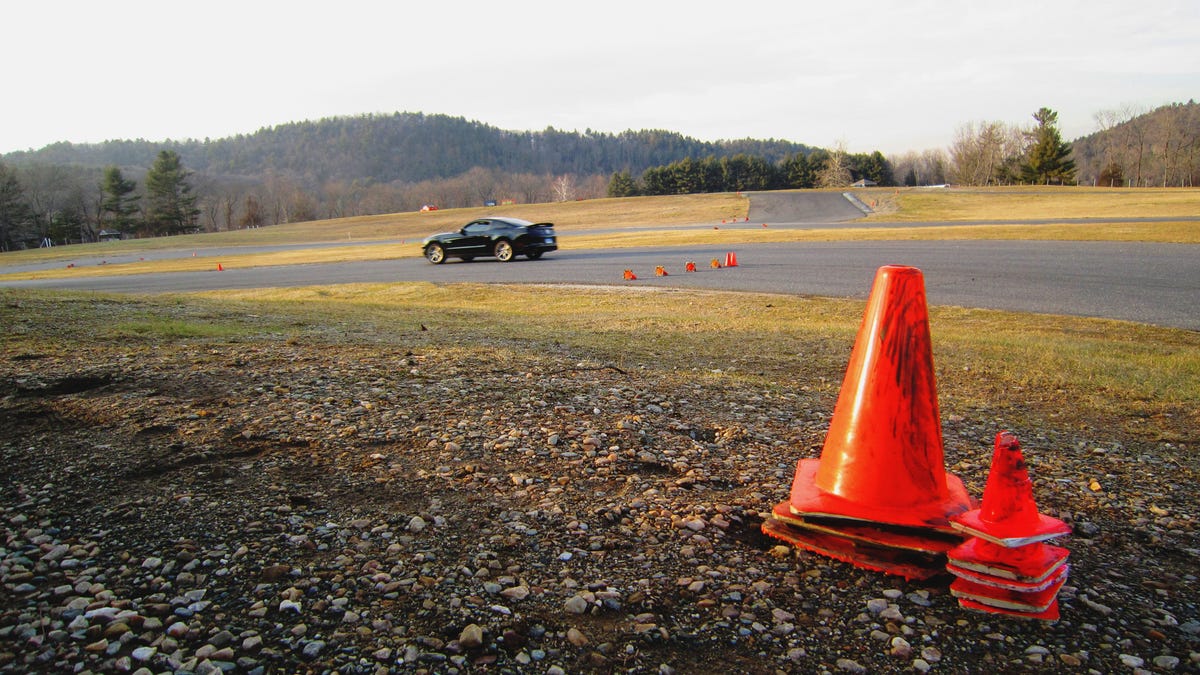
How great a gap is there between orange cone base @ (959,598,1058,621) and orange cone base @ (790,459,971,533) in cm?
33

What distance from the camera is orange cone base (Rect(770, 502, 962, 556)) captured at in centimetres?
283

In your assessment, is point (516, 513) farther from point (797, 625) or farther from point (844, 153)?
point (844, 153)

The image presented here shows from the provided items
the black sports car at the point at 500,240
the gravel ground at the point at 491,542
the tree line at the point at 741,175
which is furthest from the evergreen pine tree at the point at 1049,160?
the gravel ground at the point at 491,542

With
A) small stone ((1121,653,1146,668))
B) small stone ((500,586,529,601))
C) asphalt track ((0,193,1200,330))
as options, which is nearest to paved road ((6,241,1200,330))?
asphalt track ((0,193,1200,330))

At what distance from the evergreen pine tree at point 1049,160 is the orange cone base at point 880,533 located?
102816 millimetres

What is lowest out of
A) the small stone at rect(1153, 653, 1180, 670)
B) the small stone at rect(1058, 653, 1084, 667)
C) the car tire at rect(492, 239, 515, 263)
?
the small stone at rect(1153, 653, 1180, 670)

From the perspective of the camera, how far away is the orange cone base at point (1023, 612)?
250cm

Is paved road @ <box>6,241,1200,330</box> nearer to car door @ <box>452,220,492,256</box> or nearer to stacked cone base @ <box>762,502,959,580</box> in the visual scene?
car door @ <box>452,220,492,256</box>

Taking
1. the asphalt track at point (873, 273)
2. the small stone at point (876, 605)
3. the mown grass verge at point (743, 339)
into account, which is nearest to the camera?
the small stone at point (876, 605)

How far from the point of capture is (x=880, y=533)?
2.94 metres

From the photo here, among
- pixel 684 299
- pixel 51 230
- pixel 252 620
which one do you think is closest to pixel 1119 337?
pixel 684 299

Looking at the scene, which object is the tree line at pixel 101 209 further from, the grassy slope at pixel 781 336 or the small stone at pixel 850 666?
the small stone at pixel 850 666

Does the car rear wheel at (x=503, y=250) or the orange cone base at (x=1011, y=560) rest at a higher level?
the car rear wheel at (x=503, y=250)

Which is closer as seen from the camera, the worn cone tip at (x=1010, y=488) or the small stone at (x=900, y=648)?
the small stone at (x=900, y=648)
